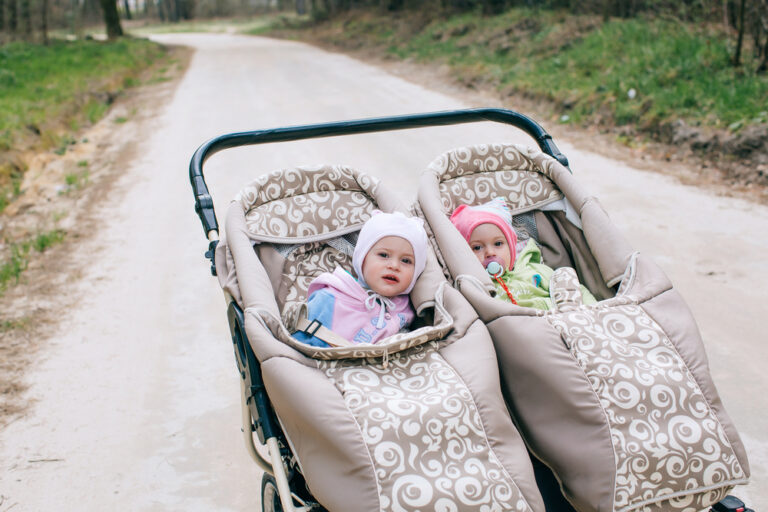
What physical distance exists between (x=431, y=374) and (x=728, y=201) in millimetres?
4568

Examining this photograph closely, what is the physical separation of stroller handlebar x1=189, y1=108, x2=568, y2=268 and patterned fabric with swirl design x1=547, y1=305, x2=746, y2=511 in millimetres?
1326

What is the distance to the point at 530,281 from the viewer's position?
283 cm

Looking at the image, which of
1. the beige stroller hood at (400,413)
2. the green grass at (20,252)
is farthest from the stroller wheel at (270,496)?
the green grass at (20,252)

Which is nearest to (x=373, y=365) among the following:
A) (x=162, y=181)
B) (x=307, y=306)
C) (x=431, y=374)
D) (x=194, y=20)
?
(x=431, y=374)

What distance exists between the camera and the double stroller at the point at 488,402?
185 centimetres

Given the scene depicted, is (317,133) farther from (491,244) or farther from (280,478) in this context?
(280,478)

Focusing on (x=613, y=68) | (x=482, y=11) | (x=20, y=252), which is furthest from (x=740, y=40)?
(x=482, y=11)

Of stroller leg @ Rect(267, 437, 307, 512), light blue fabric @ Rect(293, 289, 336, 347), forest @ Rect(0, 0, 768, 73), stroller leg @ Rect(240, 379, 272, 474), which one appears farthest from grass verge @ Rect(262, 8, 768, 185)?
stroller leg @ Rect(267, 437, 307, 512)

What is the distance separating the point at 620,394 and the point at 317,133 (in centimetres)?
173

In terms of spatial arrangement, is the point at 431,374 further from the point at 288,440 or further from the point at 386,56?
the point at 386,56

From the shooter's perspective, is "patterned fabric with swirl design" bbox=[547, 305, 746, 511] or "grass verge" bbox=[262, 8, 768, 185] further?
"grass verge" bbox=[262, 8, 768, 185]

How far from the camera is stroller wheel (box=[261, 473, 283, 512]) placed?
2.29m

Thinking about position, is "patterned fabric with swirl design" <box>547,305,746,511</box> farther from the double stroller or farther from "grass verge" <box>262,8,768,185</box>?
"grass verge" <box>262,8,768,185</box>

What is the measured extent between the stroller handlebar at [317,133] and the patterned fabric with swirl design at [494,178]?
0.13 meters
